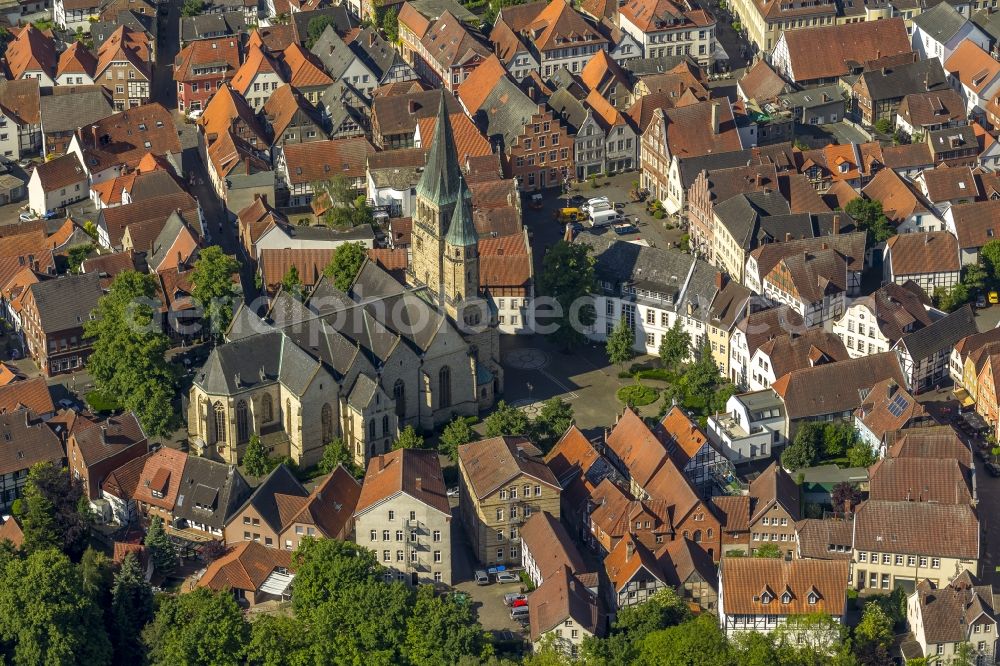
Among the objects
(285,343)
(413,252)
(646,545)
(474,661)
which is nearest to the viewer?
(474,661)

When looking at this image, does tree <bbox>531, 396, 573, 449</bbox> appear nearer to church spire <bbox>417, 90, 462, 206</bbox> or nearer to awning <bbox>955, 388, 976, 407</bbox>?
church spire <bbox>417, 90, 462, 206</bbox>

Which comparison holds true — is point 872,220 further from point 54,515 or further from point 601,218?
point 54,515

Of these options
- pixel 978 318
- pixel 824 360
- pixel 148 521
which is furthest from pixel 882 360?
pixel 148 521

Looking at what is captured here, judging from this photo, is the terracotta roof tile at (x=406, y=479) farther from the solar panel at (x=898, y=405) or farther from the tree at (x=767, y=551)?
the solar panel at (x=898, y=405)

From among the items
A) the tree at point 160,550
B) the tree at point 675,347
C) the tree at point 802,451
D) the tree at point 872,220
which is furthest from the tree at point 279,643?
the tree at point 872,220

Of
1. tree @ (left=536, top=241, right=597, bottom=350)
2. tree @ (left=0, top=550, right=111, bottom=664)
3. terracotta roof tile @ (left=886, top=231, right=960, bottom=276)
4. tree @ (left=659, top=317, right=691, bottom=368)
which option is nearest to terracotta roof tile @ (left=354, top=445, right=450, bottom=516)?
tree @ (left=0, top=550, right=111, bottom=664)

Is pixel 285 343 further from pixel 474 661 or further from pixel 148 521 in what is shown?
pixel 474 661

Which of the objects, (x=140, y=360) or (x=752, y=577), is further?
(x=140, y=360)

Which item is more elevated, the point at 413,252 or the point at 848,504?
the point at 413,252

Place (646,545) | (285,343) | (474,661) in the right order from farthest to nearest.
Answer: (285,343), (646,545), (474,661)
